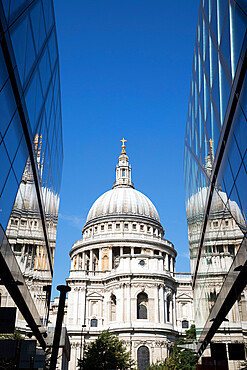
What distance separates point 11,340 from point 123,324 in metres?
53.8

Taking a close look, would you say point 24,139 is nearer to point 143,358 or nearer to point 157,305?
point 143,358

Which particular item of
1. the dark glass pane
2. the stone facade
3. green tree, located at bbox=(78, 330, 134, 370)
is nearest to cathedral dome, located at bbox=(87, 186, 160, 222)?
the stone facade

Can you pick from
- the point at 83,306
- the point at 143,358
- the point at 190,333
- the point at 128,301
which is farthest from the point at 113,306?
the point at 190,333

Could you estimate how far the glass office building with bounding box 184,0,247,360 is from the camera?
36.9 feet

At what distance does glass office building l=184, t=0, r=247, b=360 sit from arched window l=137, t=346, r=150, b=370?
1788 inches

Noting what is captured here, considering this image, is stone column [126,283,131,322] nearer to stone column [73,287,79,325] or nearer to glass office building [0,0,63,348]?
stone column [73,287,79,325]

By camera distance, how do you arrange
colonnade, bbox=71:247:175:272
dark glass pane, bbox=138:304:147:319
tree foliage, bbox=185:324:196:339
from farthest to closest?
colonnade, bbox=71:247:175:272 → dark glass pane, bbox=138:304:147:319 → tree foliage, bbox=185:324:196:339

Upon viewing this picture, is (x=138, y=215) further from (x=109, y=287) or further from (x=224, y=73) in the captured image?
(x=224, y=73)

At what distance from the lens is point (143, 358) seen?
208 ft

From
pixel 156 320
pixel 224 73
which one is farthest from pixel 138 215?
pixel 224 73

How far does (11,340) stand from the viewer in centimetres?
1456

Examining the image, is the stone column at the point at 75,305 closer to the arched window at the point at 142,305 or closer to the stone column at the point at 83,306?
the stone column at the point at 83,306

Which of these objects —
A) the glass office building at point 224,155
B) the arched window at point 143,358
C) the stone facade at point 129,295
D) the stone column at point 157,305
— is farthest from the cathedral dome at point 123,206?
the glass office building at point 224,155

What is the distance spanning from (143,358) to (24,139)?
57.1 m
